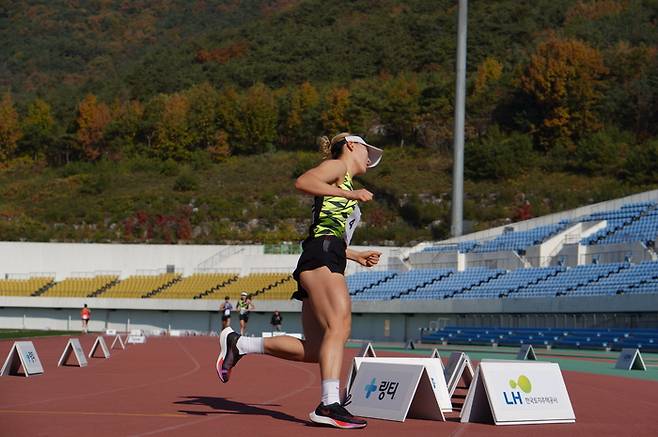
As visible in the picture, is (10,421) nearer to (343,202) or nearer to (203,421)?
(203,421)

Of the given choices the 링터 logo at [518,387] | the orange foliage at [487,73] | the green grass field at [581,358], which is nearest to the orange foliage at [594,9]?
the orange foliage at [487,73]

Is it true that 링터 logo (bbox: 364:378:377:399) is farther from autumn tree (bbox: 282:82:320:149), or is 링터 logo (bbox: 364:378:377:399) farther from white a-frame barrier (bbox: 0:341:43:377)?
autumn tree (bbox: 282:82:320:149)

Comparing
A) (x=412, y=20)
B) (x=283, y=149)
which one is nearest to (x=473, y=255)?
(x=283, y=149)

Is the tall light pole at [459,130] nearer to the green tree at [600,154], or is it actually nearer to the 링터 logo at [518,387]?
the green tree at [600,154]

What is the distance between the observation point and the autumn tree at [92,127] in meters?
95.0

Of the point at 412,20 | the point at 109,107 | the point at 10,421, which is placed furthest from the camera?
the point at 412,20

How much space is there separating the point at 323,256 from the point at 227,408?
7.12 feet

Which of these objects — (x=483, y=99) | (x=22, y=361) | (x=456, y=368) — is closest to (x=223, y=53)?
(x=483, y=99)

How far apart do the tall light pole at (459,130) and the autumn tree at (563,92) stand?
90.0ft

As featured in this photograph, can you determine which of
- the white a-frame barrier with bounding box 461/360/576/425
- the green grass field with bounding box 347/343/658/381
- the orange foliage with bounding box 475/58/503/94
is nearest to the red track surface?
the white a-frame barrier with bounding box 461/360/576/425

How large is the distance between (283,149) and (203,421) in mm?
84575

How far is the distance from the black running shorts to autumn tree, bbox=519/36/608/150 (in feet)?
237

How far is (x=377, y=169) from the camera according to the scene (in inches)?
3098

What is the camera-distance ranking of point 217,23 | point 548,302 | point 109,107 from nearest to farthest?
point 548,302
point 109,107
point 217,23
